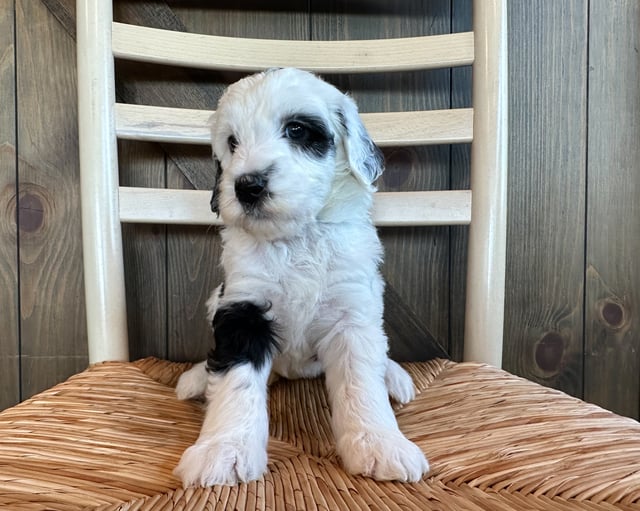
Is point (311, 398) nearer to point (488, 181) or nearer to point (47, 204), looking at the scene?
point (488, 181)

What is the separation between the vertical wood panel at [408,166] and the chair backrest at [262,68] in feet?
0.67

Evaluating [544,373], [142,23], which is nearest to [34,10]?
[142,23]

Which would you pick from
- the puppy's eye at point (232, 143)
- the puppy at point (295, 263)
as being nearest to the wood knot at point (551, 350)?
the puppy at point (295, 263)

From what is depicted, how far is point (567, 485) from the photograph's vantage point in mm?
610

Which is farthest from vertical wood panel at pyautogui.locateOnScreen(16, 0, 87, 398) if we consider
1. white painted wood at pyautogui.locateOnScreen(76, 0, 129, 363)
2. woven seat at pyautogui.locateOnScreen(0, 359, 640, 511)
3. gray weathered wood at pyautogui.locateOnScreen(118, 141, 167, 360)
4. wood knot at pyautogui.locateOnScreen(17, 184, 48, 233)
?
woven seat at pyautogui.locateOnScreen(0, 359, 640, 511)

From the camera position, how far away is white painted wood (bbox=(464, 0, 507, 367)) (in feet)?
3.84

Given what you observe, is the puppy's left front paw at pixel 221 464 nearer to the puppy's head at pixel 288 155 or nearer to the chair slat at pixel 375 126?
the puppy's head at pixel 288 155

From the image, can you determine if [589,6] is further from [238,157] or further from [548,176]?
[238,157]

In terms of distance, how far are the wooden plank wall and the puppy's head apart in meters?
0.48

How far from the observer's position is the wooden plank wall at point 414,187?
143 cm

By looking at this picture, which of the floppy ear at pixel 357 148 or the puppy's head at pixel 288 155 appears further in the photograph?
the floppy ear at pixel 357 148

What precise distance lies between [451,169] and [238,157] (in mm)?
761

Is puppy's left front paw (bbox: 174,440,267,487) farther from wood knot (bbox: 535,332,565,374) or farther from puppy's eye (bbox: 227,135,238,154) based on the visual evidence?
wood knot (bbox: 535,332,565,374)

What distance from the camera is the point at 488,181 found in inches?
46.6
